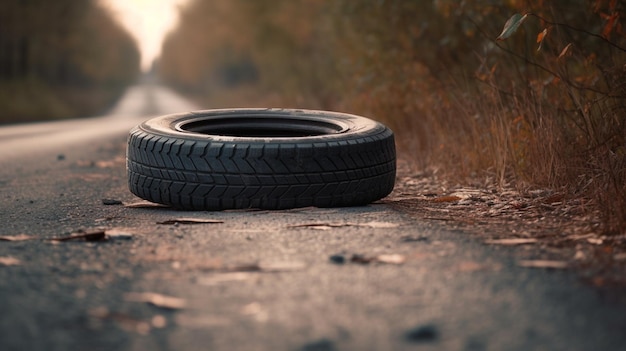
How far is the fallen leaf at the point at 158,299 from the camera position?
2.38 meters

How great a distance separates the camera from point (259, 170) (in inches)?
161

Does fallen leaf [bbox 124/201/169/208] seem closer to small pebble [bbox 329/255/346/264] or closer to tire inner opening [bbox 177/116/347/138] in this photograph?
tire inner opening [bbox 177/116/347/138]

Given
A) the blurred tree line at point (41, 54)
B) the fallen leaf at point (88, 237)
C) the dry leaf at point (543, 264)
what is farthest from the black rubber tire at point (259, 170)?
the blurred tree line at point (41, 54)

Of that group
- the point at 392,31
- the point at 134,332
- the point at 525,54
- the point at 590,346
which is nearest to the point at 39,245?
the point at 134,332

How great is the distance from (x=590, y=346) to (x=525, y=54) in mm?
4033

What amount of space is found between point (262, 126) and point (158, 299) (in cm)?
317

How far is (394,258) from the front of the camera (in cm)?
287

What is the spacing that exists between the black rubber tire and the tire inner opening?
833 millimetres

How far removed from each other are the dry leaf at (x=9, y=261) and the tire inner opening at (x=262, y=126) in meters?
2.45

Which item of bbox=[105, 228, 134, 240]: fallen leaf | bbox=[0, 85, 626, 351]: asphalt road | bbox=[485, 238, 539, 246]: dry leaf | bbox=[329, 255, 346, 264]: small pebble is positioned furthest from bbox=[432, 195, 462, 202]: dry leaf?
bbox=[105, 228, 134, 240]: fallen leaf

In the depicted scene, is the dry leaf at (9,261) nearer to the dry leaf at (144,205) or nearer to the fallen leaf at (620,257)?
the dry leaf at (144,205)

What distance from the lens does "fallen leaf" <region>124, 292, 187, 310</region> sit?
7.79 ft

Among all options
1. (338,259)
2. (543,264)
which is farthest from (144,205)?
(543,264)

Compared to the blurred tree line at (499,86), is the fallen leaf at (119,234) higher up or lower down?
lower down
